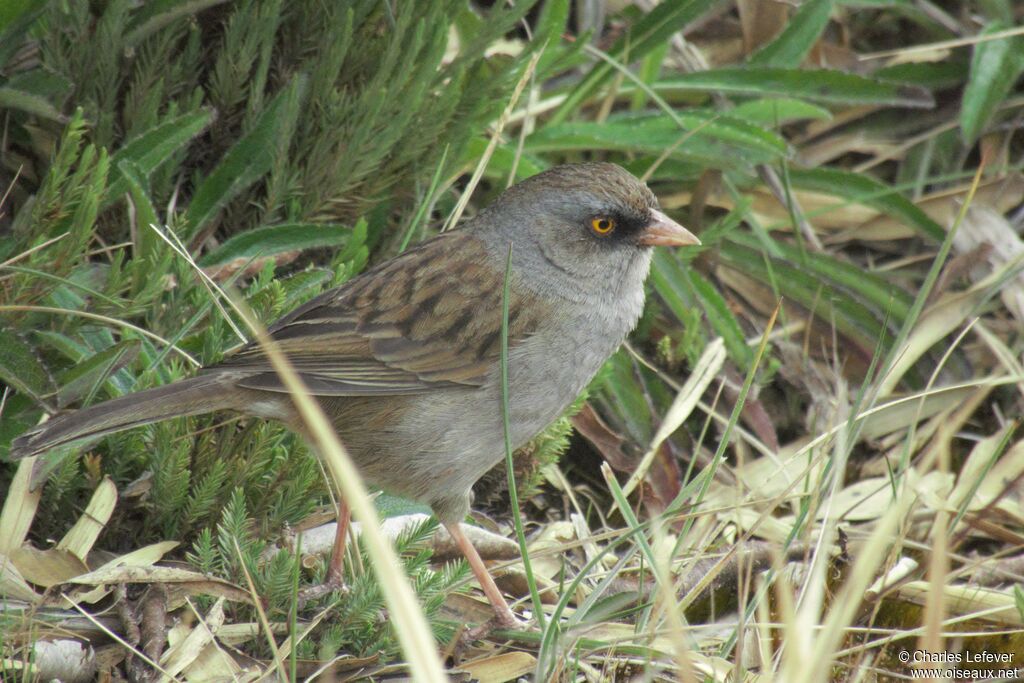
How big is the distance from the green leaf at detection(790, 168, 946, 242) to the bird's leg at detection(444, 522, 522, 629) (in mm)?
2306

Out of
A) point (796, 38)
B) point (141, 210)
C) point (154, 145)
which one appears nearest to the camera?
point (141, 210)

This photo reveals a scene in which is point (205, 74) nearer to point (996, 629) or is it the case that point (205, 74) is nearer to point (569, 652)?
point (569, 652)

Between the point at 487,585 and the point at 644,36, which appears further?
the point at 644,36

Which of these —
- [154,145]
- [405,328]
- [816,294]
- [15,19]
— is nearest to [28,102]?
[15,19]

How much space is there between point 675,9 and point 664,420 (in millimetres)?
1670

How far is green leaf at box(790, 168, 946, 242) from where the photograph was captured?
15.9ft

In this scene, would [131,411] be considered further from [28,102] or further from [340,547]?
[28,102]

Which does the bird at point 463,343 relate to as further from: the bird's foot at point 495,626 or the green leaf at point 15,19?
the green leaf at point 15,19

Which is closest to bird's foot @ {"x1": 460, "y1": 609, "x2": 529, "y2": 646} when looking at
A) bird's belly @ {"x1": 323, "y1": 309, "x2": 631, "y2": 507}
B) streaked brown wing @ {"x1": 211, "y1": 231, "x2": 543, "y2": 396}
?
bird's belly @ {"x1": 323, "y1": 309, "x2": 631, "y2": 507}

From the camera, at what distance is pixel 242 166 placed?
3.80 meters

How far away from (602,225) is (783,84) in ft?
5.85

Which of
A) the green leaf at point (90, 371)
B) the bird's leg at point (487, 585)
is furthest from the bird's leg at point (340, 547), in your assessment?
the green leaf at point (90, 371)

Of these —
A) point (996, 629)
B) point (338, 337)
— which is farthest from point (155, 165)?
point (996, 629)

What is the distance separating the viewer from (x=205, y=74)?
154 inches
